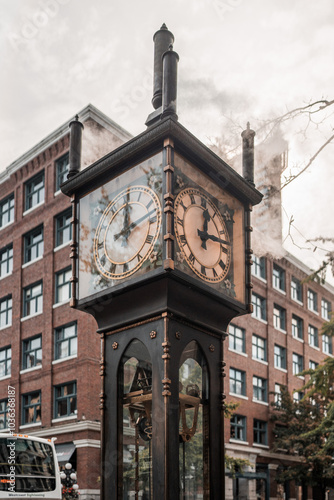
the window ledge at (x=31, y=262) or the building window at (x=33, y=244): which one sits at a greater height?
the building window at (x=33, y=244)

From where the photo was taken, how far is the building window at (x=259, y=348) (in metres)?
31.7

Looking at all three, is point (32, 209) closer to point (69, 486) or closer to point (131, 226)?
point (69, 486)

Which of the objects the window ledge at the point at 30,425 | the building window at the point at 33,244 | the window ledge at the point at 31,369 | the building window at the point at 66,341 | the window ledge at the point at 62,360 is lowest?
the window ledge at the point at 30,425

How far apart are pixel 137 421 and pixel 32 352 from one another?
22917mm

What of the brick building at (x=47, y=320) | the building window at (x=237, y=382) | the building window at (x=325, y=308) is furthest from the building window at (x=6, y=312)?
the building window at (x=325, y=308)

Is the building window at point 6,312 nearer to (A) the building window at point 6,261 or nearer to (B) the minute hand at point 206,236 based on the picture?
(A) the building window at point 6,261

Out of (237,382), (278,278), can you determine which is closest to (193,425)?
(237,382)

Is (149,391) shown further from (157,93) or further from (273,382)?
(273,382)

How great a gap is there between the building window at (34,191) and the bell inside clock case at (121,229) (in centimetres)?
2329

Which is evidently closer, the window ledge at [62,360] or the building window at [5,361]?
the window ledge at [62,360]

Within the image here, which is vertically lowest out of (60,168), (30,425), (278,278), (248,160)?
(30,425)

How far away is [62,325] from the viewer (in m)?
25.2

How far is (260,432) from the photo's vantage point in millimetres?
31469

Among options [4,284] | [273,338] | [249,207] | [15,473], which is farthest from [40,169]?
[249,207]
